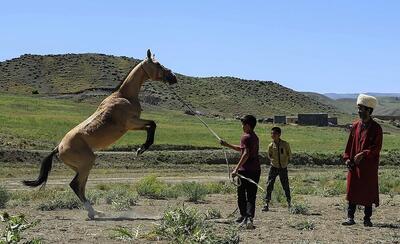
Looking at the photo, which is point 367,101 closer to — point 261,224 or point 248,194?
point 248,194

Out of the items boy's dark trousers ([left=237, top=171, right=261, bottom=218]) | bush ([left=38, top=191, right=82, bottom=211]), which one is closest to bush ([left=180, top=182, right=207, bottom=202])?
bush ([left=38, top=191, right=82, bottom=211])

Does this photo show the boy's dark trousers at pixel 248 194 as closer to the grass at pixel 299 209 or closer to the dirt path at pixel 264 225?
the dirt path at pixel 264 225

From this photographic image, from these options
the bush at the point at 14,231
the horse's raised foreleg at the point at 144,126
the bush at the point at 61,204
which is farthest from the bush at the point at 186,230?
the bush at the point at 61,204

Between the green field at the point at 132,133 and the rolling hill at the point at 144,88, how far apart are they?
21270 millimetres

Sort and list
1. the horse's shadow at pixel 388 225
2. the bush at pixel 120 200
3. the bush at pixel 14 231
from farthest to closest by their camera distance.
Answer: the bush at pixel 120 200, the horse's shadow at pixel 388 225, the bush at pixel 14 231

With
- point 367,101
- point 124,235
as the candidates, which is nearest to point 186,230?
point 124,235

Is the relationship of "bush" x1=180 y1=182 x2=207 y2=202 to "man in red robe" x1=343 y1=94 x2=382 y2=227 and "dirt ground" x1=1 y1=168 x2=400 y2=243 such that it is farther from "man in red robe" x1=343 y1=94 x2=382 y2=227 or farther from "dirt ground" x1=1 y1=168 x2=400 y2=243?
"man in red robe" x1=343 y1=94 x2=382 y2=227

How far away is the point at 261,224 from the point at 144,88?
3343 inches

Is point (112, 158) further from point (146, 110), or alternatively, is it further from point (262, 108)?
point (262, 108)

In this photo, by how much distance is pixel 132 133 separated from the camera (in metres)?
50.1

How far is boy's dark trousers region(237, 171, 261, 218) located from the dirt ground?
32 centimetres

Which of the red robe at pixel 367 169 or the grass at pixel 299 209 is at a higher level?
the red robe at pixel 367 169

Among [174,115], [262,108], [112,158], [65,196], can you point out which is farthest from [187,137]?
[262,108]

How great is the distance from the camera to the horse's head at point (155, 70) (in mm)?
12977
